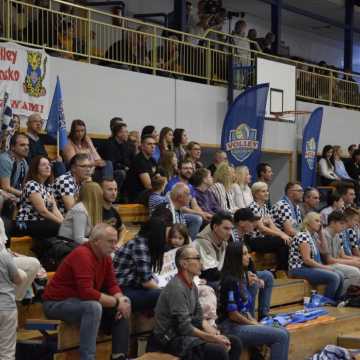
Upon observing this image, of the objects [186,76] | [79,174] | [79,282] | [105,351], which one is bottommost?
[105,351]

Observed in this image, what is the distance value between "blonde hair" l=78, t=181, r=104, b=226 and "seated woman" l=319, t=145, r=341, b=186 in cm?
1002

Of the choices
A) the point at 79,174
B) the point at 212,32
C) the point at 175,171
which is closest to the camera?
the point at 79,174

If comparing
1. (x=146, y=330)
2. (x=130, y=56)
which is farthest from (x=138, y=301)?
(x=130, y=56)

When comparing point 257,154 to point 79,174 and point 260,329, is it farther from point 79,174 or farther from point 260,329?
Answer: point 260,329

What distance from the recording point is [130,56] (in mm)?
14922

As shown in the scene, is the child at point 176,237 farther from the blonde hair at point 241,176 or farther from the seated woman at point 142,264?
the blonde hair at point 241,176

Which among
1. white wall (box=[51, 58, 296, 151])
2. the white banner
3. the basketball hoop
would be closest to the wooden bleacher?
the white banner

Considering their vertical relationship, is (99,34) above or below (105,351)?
above

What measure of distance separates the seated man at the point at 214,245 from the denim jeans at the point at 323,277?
2.15 meters

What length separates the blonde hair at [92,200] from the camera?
8.33 m

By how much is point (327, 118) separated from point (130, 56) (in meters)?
6.36

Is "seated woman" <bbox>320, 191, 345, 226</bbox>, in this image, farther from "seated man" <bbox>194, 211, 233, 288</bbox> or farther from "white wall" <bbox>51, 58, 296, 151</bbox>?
"seated man" <bbox>194, 211, 233, 288</bbox>

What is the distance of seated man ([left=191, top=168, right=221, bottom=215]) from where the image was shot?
37.8ft

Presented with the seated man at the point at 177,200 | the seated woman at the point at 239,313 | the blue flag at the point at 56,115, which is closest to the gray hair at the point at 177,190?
the seated man at the point at 177,200
